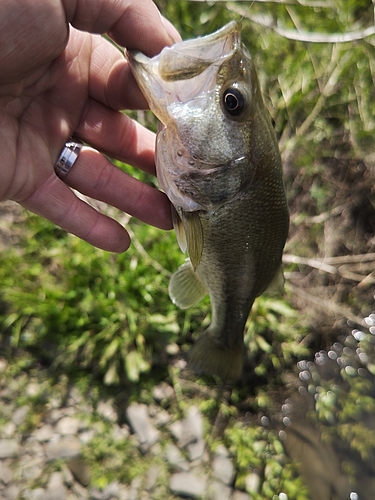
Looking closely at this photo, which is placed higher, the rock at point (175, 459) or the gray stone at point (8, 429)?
the gray stone at point (8, 429)

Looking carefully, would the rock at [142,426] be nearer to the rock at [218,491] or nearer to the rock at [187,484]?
the rock at [187,484]

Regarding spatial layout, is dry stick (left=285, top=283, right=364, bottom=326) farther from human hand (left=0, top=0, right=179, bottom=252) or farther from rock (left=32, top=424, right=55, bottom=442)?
rock (left=32, top=424, right=55, bottom=442)

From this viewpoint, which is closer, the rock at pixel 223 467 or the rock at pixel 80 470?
→ the rock at pixel 80 470

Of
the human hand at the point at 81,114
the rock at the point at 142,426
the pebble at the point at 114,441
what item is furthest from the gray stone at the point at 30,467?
the human hand at the point at 81,114

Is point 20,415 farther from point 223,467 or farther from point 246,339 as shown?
point 246,339

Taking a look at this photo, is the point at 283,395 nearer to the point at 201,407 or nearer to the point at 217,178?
the point at 201,407

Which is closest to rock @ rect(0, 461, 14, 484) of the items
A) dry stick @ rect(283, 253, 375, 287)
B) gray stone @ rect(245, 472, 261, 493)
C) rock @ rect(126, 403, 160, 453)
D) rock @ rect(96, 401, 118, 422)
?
rock @ rect(96, 401, 118, 422)

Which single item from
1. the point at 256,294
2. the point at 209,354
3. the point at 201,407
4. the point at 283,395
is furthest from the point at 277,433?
the point at 256,294
